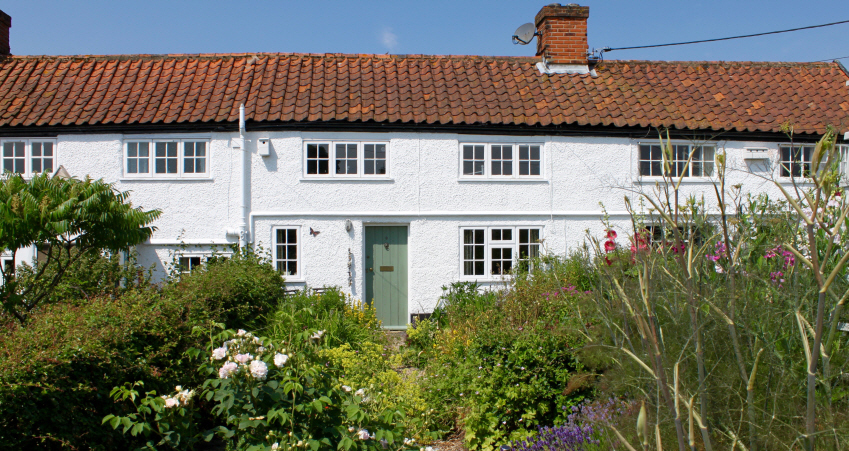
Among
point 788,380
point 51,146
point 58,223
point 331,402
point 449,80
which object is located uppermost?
point 449,80

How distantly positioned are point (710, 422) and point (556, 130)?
801 cm

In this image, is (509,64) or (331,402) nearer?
(331,402)

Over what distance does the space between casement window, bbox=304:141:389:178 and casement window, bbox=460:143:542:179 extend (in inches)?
61.0

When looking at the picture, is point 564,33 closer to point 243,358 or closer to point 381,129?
point 381,129

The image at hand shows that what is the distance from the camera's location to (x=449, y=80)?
1131 cm

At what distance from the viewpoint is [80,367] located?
345 cm

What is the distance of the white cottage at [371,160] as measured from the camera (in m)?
9.80

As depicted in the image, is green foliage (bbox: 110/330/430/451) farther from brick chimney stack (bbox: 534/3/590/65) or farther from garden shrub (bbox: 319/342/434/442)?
brick chimney stack (bbox: 534/3/590/65)

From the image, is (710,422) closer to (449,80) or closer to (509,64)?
(449,80)

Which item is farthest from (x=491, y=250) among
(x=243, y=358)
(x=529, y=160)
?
(x=243, y=358)

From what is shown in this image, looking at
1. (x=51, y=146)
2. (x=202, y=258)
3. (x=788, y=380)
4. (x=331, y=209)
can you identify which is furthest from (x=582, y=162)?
(x=51, y=146)

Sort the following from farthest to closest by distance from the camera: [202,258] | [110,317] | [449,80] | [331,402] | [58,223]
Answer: [449,80], [202,258], [58,223], [110,317], [331,402]

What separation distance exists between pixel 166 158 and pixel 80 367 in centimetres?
726

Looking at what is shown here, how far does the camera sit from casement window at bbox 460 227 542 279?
10.1 m
